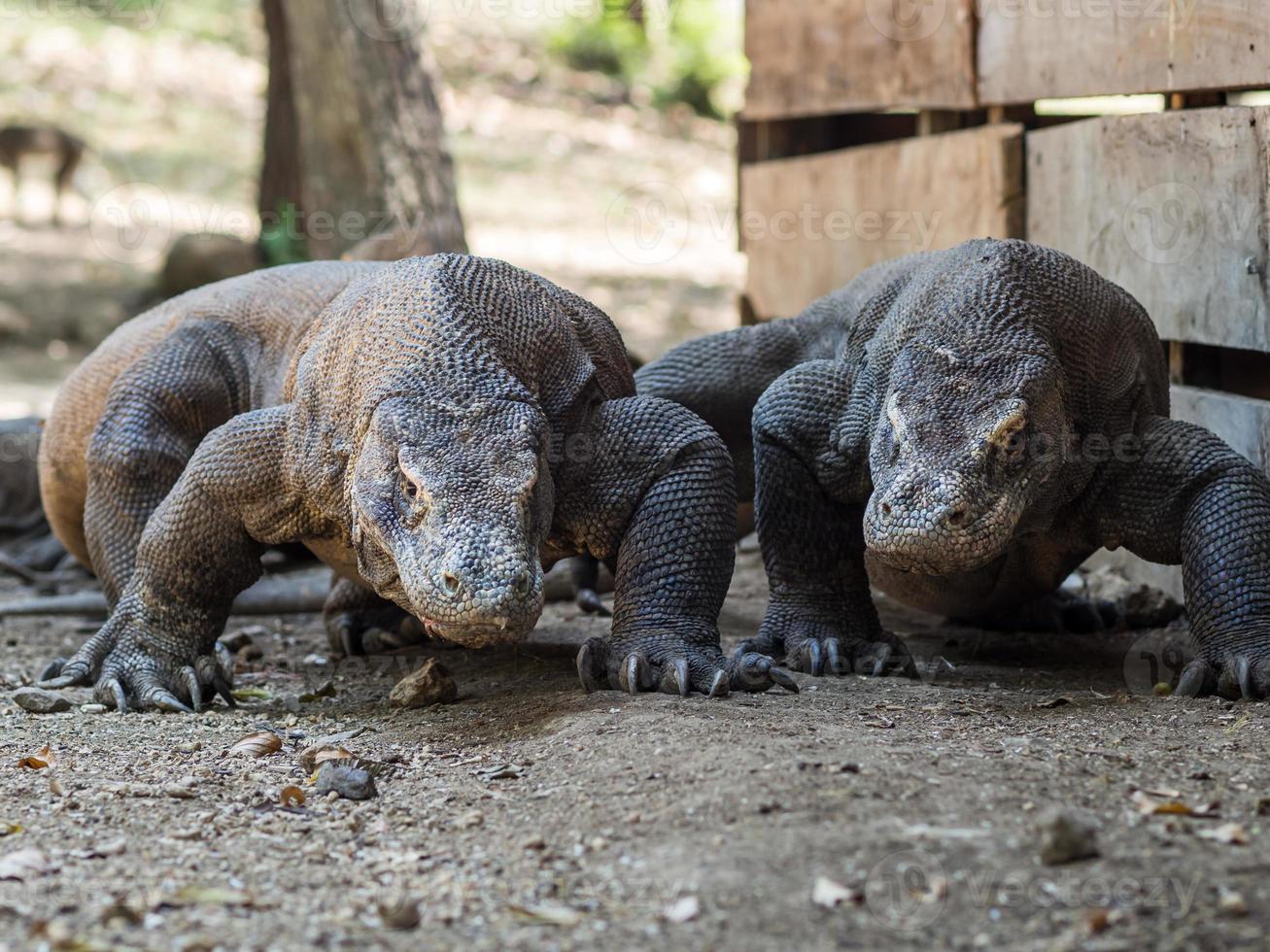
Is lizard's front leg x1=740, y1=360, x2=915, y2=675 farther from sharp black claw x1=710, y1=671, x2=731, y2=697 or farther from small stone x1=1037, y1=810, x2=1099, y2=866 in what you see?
small stone x1=1037, y1=810, x2=1099, y2=866

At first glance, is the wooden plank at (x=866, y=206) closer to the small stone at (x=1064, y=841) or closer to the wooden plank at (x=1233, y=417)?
the wooden plank at (x=1233, y=417)

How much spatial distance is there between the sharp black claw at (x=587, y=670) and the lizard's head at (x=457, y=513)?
0.36m

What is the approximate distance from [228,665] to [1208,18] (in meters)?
3.48

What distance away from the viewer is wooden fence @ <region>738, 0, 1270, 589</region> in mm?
4773

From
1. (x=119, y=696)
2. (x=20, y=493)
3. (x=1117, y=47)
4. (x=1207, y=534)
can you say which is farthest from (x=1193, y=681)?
(x=20, y=493)

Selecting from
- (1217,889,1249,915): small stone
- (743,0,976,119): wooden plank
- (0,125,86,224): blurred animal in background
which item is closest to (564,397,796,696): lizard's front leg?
(1217,889,1249,915): small stone

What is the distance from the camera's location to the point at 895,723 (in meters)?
3.63

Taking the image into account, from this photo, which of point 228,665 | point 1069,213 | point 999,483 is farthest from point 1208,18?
point 228,665

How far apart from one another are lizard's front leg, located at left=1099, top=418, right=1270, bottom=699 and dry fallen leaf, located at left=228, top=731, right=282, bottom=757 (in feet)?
7.31

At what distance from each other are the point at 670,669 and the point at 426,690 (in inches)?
28.7

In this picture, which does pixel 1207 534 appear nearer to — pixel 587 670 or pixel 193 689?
pixel 587 670

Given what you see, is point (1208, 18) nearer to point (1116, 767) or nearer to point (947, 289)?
point (947, 289)

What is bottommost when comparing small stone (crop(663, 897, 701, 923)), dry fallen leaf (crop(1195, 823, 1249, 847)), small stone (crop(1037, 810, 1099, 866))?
small stone (crop(663, 897, 701, 923))

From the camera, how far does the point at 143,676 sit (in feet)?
14.3
